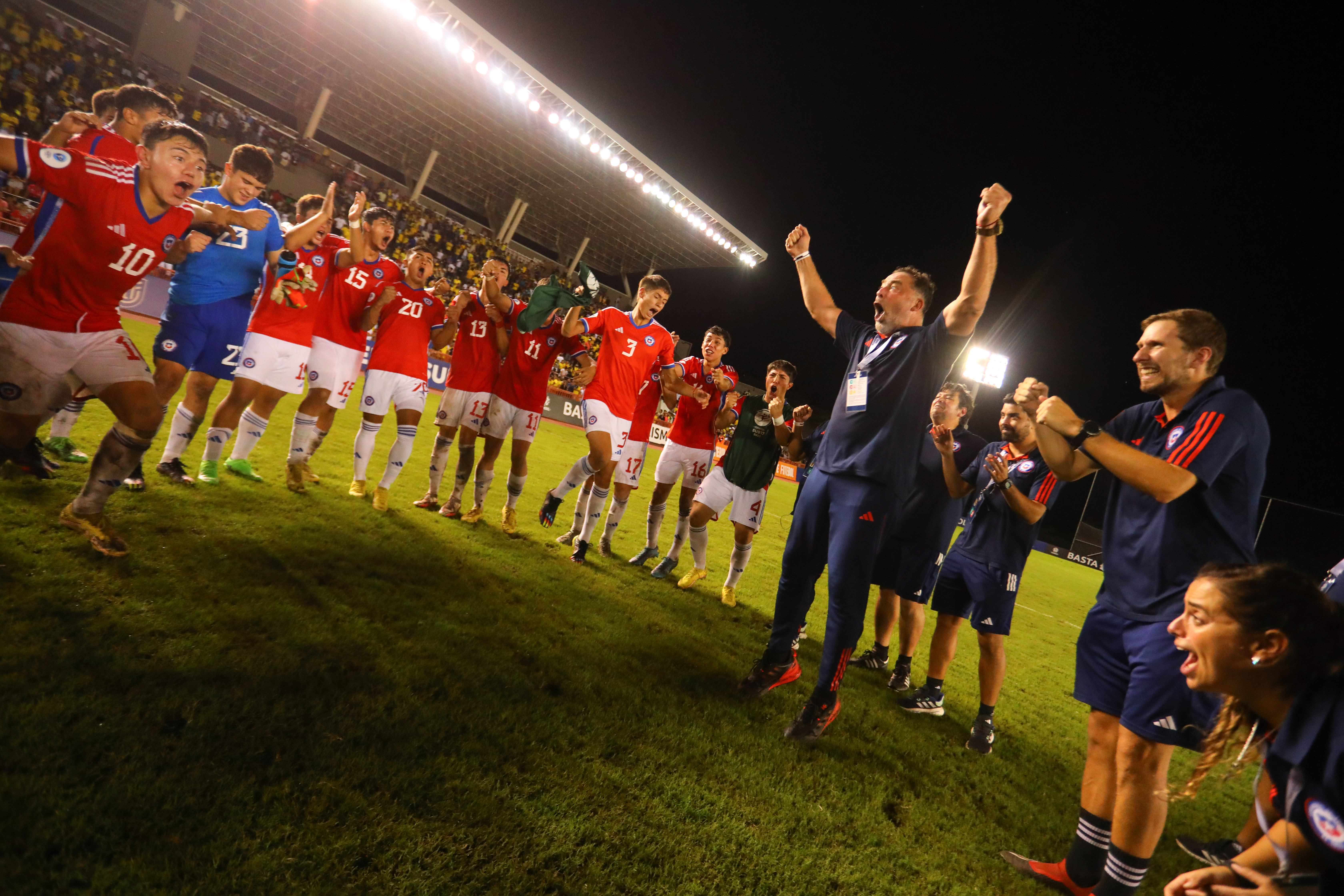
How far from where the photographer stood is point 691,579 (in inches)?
242

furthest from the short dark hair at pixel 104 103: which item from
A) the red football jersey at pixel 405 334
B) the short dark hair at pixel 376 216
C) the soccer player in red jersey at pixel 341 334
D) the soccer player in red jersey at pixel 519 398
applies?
the soccer player in red jersey at pixel 519 398

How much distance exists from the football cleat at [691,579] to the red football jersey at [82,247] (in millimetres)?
4679

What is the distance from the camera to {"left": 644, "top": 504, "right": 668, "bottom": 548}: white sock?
6.65m

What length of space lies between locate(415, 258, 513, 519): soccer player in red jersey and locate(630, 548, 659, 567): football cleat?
6.30 feet

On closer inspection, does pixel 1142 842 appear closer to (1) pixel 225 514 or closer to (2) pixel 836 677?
(2) pixel 836 677

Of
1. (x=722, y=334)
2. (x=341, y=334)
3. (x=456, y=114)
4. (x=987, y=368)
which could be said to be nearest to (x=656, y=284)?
(x=722, y=334)

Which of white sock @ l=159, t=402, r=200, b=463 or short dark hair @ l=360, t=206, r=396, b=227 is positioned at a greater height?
short dark hair @ l=360, t=206, r=396, b=227

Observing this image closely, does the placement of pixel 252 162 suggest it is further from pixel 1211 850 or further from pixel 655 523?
pixel 1211 850

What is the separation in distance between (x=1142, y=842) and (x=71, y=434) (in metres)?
7.87

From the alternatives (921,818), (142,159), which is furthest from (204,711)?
(921,818)

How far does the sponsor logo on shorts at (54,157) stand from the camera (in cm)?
277

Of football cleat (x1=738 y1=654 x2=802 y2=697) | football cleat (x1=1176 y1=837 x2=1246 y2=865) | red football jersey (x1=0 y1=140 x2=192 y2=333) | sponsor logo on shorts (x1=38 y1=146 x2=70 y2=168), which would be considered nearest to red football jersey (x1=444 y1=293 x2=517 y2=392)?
red football jersey (x1=0 y1=140 x2=192 y2=333)

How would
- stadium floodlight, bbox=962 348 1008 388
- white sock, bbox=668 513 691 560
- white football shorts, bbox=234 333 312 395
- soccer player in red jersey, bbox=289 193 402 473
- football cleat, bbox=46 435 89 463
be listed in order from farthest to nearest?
stadium floodlight, bbox=962 348 1008 388 → white sock, bbox=668 513 691 560 → soccer player in red jersey, bbox=289 193 402 473 → white football shorts, bbox=234 333 312 395 → football cleat, bbox=46 435 89 463

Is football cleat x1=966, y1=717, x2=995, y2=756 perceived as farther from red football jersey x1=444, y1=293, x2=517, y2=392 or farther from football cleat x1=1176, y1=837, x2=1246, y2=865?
red football jersey x1=444, y1=293, x2=517, y2=392
